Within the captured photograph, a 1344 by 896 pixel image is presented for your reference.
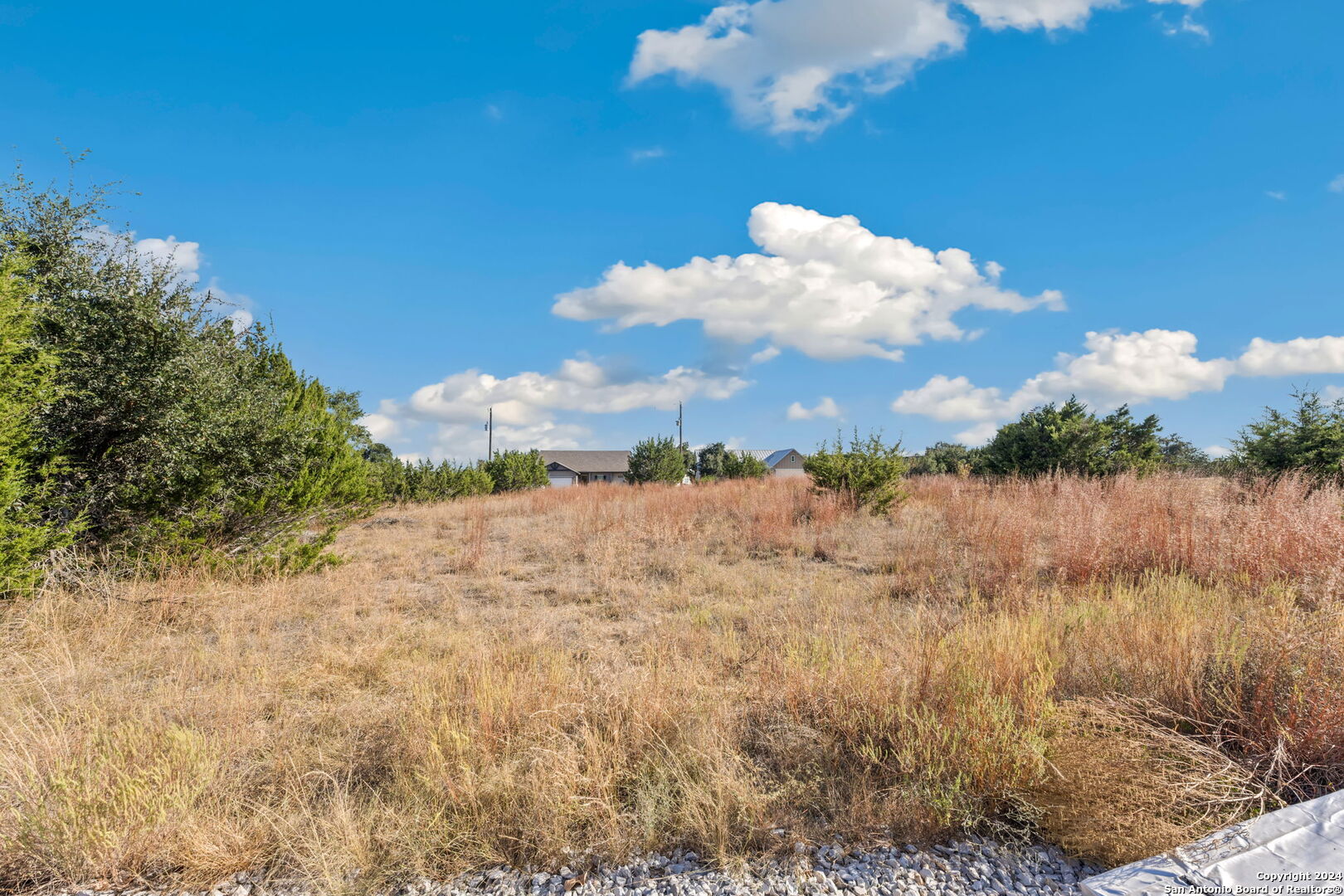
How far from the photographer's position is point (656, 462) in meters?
29.2

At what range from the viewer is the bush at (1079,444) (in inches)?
563

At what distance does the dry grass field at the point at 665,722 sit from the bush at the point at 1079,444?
334 inches

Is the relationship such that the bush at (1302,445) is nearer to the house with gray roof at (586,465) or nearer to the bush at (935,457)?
the bush at (935,457)

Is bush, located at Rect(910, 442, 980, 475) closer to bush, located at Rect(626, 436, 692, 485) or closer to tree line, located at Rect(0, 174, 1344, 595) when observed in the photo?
bush, located at Rect(626, 436, 692, 485)

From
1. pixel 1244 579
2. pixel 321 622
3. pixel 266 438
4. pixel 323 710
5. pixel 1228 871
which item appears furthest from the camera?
pixel 266 438

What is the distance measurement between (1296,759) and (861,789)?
6.62 feet

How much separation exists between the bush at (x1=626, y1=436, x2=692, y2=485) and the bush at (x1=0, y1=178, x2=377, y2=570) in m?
21.0

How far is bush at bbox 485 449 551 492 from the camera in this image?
104 feet

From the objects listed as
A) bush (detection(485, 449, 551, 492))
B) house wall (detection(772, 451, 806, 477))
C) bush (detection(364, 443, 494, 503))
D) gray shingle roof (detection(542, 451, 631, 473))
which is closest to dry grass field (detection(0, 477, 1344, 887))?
bush (detection(364, 443, 494, 503))

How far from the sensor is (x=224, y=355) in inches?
320

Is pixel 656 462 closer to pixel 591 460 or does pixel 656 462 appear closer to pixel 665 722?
pixel 665 722

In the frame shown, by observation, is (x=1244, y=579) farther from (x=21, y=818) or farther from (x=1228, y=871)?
(x=21, y=818)

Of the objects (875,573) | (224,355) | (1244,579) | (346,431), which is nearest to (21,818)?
(224,355)

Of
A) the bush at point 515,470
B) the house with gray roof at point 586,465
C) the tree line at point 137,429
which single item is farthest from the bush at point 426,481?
the house with gray roof at point 586,465
